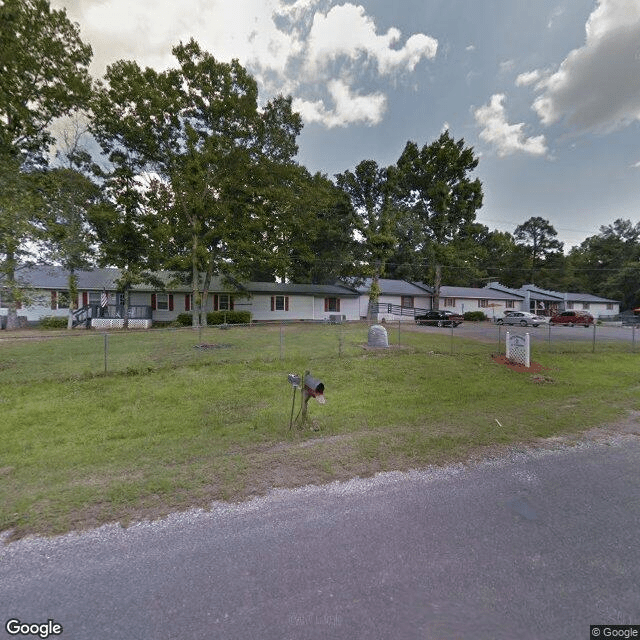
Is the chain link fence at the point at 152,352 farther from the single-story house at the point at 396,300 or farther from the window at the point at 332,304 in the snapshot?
the single-story house at the point at 396,300

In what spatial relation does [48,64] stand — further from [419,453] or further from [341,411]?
[419,453]

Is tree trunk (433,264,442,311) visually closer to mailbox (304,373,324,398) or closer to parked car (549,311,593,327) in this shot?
parked car (549,311,593,327)

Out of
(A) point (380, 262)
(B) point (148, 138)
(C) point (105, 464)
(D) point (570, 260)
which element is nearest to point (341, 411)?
(C) point (105, 464)

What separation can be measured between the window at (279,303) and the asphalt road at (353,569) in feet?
89.3

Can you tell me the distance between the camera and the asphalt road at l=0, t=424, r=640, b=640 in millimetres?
2080

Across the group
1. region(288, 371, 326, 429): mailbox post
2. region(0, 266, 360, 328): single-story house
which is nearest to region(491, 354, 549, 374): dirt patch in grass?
region(288, 371, 326, 429): mailbox post

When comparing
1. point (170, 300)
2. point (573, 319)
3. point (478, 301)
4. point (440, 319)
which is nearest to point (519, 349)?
point (440, 319)

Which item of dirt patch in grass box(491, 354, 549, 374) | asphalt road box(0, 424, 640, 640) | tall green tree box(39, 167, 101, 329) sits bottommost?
asphalt road box(0, 424, 640, 640)

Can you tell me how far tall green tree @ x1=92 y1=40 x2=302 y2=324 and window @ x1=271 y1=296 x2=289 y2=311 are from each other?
7.13 meters

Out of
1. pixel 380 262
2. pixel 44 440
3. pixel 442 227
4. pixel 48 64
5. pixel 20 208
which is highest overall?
pixel 48 64

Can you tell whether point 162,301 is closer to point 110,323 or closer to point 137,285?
point 137,285

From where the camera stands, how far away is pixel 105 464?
435cm

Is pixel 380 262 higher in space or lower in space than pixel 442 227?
lower

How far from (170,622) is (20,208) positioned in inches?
452
